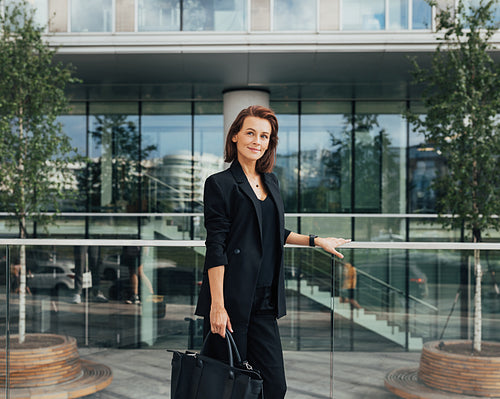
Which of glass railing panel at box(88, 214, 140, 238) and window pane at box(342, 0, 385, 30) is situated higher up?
window pane at box(342, 0, 385, 30)

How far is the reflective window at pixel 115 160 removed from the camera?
16781mm

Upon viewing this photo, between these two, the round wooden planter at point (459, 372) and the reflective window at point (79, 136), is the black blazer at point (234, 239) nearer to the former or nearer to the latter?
the round wooden planter at point (459, 372)

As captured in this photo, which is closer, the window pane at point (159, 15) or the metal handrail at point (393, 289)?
the metal handrail at point (393, 289)

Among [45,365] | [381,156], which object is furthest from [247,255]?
[381,156]

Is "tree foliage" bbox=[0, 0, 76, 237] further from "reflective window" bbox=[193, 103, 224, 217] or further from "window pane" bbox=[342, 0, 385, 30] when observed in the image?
"reflective window" bbox=[193, 103, 224, 217]

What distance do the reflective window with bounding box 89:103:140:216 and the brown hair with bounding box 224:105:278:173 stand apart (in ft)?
45.5

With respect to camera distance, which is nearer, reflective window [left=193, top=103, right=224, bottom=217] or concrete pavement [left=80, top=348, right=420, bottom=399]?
concrete pavement [left=80, top=348, right=420, bottom=399]

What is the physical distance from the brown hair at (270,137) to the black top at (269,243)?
0.20 metres

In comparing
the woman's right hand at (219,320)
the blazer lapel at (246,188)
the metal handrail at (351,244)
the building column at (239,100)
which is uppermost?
the building column at (239,100)

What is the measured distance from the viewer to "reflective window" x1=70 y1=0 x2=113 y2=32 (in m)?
12.9

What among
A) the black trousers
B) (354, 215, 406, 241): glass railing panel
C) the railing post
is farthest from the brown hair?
(354, 215, 406, 241): glass railing panel

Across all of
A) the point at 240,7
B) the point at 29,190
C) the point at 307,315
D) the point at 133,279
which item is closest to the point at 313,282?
the point at 307,315

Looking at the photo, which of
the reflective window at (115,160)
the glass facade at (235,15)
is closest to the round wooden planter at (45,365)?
the glass facade at (235,15)

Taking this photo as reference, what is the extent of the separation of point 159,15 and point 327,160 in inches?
245
